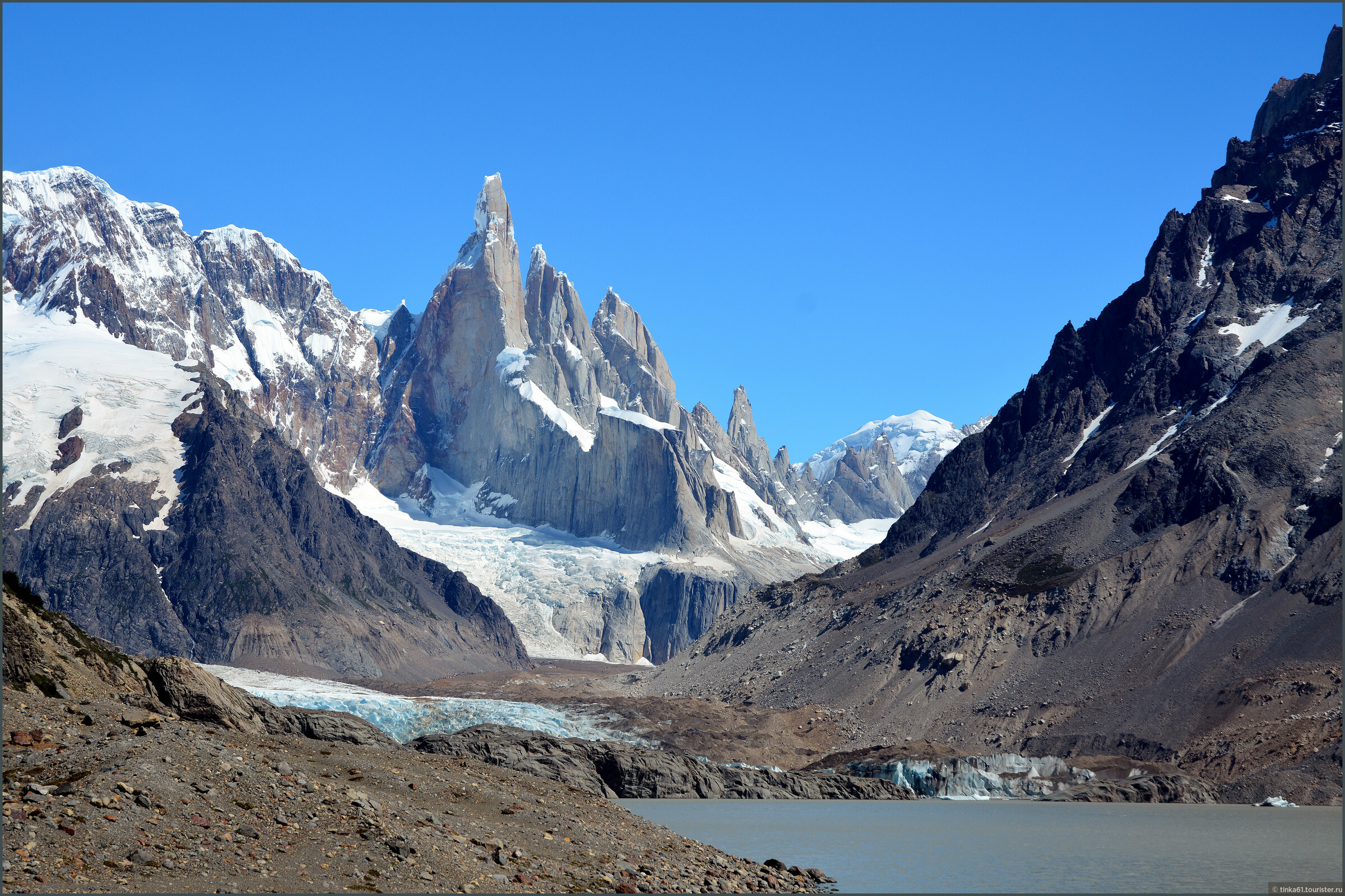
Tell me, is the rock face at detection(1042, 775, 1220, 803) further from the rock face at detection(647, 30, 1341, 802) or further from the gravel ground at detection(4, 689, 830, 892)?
the gravel ground at detection(4, 689, 830, 892)

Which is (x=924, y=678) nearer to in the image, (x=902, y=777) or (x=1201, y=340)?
(x=902, y=777)

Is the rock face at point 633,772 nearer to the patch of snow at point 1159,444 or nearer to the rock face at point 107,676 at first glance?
the rock face at point 107,676

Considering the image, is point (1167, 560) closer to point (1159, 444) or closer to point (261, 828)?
point (1159, 444)

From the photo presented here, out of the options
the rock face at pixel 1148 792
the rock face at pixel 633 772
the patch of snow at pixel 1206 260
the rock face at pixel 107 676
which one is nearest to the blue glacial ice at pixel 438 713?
the rock face at pixel 633 772

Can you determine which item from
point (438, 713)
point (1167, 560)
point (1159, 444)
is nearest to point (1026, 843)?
point (1167, 560)

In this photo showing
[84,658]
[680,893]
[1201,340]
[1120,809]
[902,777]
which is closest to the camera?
[680,893]

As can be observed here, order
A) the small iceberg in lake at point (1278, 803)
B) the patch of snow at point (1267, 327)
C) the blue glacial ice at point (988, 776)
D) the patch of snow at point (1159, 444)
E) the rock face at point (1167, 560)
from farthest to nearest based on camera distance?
the patch of snow at point (1267, 327) → the patch of snow at point (1159, 444) → the rock face at point (1167, 560) → the blue glacial ice at point (988, 776) → the small iceberg in lake at point (1278, 803)

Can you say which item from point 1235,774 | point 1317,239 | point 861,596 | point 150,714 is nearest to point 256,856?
point 150,714
